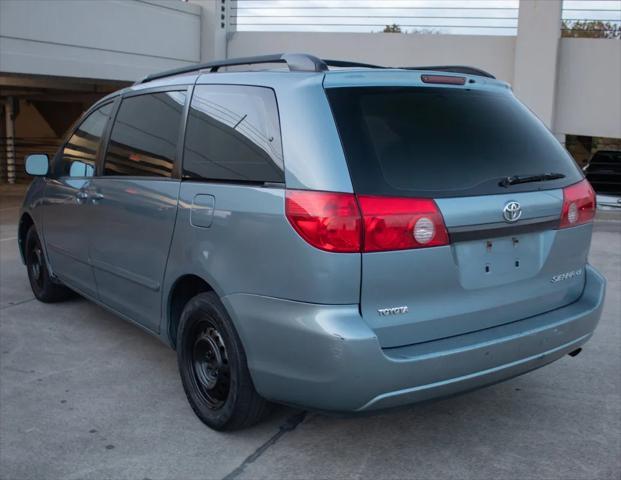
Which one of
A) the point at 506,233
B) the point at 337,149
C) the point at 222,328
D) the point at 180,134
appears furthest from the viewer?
the point at 180,134

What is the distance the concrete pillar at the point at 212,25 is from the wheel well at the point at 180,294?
11094 mm

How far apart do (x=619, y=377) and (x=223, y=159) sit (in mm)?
2881

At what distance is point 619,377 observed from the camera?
4.38 meters

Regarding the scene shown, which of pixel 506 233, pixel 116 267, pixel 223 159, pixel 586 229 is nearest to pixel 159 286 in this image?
pixel 116 267

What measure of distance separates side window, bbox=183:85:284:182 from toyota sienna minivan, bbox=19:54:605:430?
10mm

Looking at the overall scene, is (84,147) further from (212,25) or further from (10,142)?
(10,142)

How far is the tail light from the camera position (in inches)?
109

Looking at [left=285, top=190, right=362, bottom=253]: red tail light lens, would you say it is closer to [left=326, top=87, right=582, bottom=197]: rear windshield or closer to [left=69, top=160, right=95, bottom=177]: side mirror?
[left=326, top=87, right=582, bottom=197]: rear windshield

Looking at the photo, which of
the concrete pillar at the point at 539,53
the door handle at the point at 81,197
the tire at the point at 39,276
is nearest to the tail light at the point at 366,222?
the door handle at the point at 81,197

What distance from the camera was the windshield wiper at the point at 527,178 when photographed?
311cm

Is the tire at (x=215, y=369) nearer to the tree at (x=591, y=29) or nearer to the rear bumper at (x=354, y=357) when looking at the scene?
the rear bumper at (x=354, y=357)

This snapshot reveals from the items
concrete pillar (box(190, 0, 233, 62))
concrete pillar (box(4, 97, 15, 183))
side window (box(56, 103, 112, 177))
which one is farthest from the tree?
concrete pillar (box(4, 97, 15, 183))

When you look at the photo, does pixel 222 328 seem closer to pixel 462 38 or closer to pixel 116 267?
pixel 116 267

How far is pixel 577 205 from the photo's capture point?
11.2 ft
